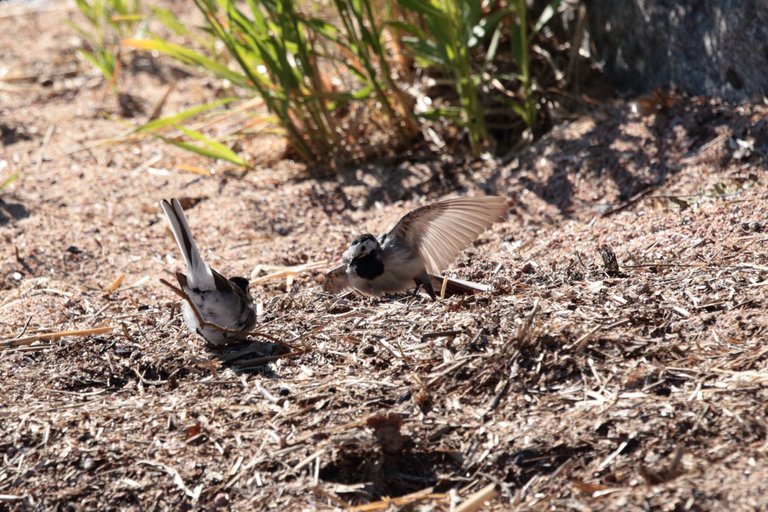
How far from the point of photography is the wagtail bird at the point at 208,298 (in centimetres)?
357

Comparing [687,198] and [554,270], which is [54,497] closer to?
[554,270]

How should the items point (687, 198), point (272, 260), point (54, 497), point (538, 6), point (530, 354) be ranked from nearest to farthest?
1. point (54, 497)
2. point (530, 354)
3. point (687, 198)
4. point (272, 260)
5. point (538, 6)

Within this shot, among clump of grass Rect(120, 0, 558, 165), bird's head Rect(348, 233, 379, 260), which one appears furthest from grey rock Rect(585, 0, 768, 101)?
bird's head Rect(348, 233, 379, 260)

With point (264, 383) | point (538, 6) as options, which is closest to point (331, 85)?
point (538, 6)

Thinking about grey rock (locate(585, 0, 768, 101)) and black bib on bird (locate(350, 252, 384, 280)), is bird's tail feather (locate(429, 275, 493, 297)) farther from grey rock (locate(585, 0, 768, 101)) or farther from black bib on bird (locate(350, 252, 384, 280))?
grey rock (locate(585, 0, 768, 101))

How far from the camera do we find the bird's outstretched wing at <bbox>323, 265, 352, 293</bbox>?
4.33 meters

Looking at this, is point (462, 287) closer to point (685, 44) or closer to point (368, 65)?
point (368, 65)

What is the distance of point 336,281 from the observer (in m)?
4.36

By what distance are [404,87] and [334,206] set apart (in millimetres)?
979

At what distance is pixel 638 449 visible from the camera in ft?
8.80

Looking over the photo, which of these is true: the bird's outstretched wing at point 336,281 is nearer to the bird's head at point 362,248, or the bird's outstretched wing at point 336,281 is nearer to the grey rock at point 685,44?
the bird's head at point 362,248

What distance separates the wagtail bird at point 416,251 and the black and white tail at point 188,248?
0.74m

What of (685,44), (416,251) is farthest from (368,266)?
(685,44)

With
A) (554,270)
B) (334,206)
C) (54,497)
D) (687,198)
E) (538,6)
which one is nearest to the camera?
(54,497)
